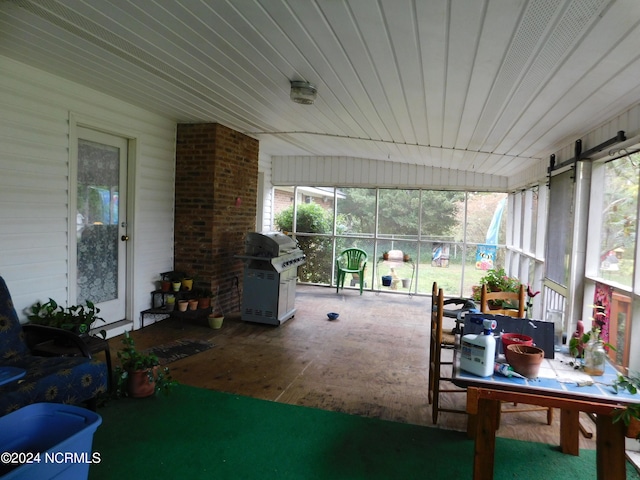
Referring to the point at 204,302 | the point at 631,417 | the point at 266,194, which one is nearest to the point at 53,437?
the point at 631,417

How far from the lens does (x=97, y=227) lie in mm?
4277

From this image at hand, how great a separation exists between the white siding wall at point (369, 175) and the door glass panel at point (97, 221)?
410 centimetres

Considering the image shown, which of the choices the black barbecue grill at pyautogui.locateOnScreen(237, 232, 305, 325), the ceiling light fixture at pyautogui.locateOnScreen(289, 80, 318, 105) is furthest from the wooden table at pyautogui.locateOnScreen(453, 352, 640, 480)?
the black barbecue grill at pyautogui.locateOnScreen(237, 232, 305, 325)

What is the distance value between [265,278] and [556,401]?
12.2 feet

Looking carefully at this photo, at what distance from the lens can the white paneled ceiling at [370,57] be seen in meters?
1.90

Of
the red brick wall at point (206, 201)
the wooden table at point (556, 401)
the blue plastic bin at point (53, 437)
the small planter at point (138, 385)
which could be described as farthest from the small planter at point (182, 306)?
the wooden table at point (556, 401)

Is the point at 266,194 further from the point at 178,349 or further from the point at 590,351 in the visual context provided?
the point at 590,351

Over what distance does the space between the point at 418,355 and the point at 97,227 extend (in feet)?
12.1

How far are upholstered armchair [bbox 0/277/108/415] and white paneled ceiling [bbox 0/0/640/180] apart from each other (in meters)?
1.91

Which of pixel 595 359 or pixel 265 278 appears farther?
pixel 265 278

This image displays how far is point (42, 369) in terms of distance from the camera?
8.18ft

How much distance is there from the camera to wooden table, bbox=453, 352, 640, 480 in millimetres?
1792
